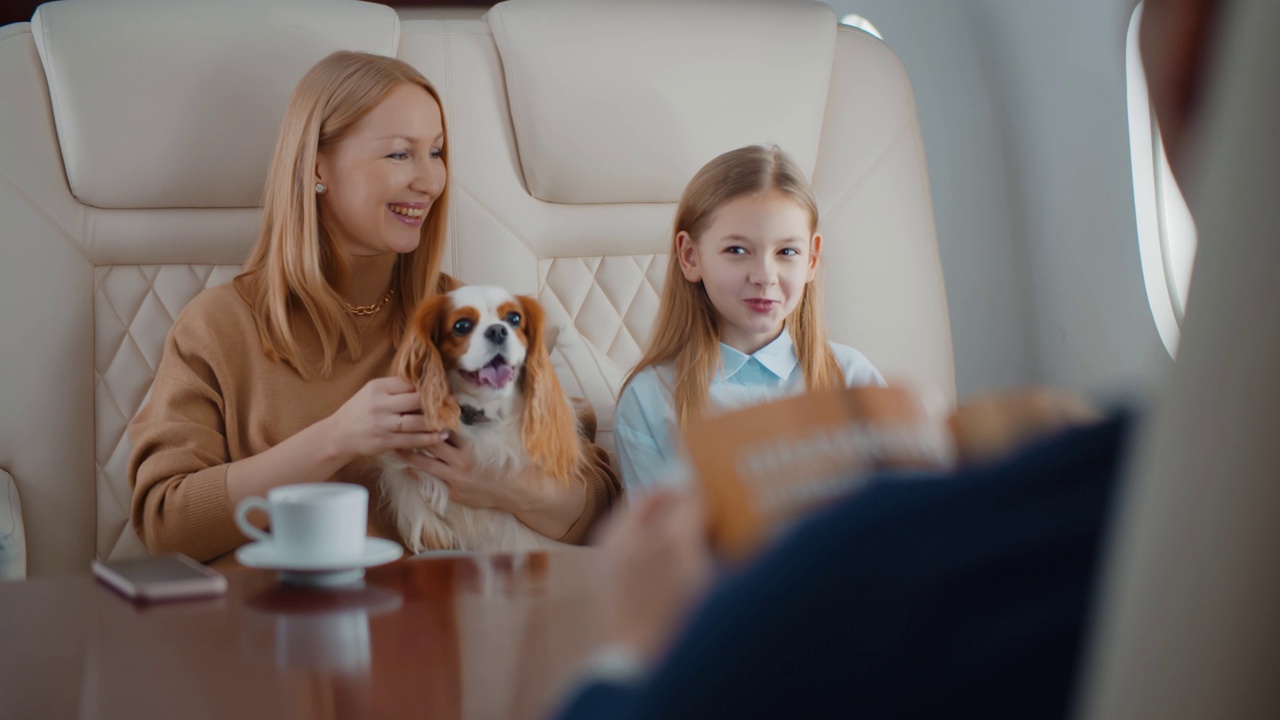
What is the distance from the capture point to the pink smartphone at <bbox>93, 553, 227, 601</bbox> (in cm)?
90

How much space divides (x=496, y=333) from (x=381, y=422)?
173 mm

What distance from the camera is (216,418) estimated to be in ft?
4.94

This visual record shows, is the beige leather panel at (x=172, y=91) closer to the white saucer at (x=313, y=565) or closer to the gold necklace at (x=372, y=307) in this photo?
the gold necklace at (x=372, y=307)

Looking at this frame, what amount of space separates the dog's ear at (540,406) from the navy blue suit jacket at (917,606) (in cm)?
118

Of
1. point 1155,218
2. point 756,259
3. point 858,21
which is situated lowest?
point 756,259

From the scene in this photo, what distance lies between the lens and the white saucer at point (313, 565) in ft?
3.05

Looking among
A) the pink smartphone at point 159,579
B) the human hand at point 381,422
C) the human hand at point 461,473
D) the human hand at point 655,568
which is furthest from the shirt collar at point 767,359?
the human hand at point 655,568

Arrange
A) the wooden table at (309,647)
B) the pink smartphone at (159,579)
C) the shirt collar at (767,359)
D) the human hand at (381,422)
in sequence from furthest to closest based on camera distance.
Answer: the shirt collar at (767,359), the human hand at (381,422), the pink smartphone at (159,579), the wooden table at (309,647)

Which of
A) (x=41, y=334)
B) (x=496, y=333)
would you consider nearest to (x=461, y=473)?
(x=496, y=333)

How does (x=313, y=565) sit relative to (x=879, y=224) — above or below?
below

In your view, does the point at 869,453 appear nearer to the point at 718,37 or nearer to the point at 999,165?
the point at 718,37

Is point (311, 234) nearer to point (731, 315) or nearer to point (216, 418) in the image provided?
point (216, 418)

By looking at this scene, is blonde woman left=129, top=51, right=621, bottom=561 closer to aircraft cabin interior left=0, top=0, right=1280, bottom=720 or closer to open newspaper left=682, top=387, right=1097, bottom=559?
aircraft cabin interior left=0, top=0, right=1280, bottom=720

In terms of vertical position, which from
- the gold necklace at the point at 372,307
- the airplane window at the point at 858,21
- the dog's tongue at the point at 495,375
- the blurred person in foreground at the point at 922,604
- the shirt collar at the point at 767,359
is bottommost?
the blurred person in foreground at the point at 922,604
